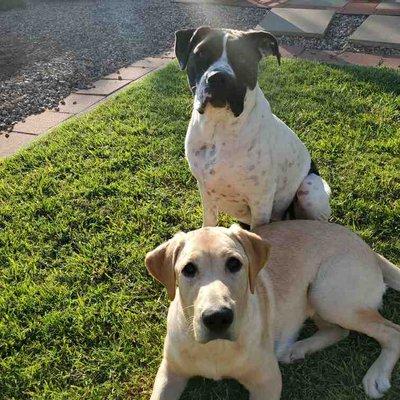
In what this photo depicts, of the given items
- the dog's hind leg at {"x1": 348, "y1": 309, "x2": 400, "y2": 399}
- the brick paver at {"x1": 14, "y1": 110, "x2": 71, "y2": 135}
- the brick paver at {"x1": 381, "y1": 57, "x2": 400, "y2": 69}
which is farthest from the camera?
the brick paver at {"x1": 381, "y1": 57, "x2": 400, "y2": 69}

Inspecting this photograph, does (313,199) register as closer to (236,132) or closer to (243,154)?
(243,154)

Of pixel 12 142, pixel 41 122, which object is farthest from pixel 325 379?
pixel 41 122

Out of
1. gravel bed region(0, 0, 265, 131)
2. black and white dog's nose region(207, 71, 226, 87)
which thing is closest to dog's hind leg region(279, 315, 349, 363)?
black and white dog's nose region(207, 71, 226, 87)

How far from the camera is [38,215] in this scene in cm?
441

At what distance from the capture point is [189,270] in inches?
97.0

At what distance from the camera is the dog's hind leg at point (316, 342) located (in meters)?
3.02

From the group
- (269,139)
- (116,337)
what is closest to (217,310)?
(116,337)

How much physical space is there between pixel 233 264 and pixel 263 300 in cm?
53

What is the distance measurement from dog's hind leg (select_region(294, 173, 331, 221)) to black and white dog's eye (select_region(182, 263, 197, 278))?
1.53 m

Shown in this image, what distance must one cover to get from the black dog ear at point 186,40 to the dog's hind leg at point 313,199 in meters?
1.25

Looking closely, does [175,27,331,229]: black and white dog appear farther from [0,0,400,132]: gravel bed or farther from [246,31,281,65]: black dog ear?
[0,0,400,132]: gravel bed

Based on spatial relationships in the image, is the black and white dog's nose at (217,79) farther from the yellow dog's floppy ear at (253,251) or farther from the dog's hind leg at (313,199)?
the dog's hind leg at (313,199)

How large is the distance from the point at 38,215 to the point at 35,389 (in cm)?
177

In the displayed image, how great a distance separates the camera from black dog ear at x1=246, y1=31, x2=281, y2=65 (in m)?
3.38
